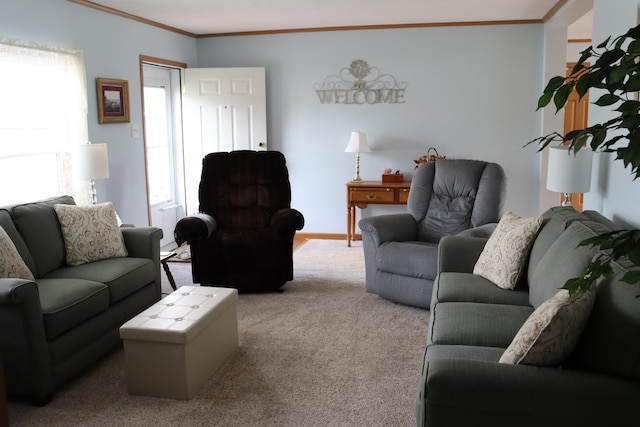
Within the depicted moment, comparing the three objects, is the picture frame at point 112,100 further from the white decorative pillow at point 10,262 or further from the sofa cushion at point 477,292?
the sofa cushion at point 477,292

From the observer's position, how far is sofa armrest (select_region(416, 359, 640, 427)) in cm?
176

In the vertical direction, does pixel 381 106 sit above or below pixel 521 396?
above

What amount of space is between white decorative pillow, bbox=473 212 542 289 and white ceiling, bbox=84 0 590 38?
2.52 metres

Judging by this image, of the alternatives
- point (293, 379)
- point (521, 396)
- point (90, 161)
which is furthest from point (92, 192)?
point (521, 396)

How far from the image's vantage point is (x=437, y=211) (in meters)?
4.51

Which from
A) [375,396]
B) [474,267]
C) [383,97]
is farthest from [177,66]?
[375,396]

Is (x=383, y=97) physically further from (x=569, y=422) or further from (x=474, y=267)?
(x=569, y=422)

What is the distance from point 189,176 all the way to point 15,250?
3561 millimetres

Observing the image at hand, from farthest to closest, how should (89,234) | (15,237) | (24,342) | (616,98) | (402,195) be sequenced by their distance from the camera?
(402,195), (89,234), (15,237), (24,342), (616,98)

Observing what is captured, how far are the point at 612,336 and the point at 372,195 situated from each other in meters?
4.35

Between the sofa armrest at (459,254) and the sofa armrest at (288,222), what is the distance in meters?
1.29

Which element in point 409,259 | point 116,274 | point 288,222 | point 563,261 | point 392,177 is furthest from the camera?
point 392,177

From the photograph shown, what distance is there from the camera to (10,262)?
3027 mm

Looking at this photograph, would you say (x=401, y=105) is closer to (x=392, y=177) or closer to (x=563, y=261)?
(x=392, y=177)
